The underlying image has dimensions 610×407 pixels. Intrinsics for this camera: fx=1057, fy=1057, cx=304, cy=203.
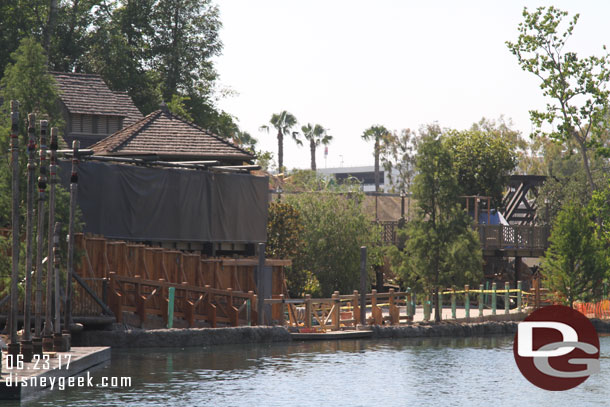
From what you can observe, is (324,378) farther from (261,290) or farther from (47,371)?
(47,371)

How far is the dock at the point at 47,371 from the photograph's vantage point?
64.1 ft

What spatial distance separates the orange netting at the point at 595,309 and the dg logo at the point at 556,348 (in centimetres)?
52

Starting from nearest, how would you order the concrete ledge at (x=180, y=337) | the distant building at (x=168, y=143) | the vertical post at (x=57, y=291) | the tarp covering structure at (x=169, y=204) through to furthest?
1. the vertical post at (x=57, y=291)
2. the concrete ledge at (x=180, y=337)
3. the tarp covering structure at (x=169, y=204)
4. the distant building at (x=168, y=143)

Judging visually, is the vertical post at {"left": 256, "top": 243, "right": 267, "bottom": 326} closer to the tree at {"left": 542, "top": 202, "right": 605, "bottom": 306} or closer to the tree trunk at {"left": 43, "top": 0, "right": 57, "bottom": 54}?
the tree at {"left": 542, "top": 202, "right": 605, "bottom": 306}

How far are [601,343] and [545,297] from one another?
9760 millimetres

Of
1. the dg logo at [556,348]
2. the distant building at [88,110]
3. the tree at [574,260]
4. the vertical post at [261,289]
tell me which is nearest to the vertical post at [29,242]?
the vertical post at [261,289]

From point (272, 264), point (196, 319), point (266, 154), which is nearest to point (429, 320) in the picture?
point (272, 264)

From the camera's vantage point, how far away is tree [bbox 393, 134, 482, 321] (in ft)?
140

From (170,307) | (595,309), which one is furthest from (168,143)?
(595,309)

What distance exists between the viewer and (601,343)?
40.5 metres

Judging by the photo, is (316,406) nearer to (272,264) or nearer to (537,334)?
(272,264)

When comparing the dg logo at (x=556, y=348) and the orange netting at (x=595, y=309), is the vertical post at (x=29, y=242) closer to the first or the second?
the dg logo at (x=556, y=348)

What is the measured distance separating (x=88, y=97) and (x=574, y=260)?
24644 millimetres

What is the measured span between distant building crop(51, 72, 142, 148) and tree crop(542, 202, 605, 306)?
2181cm
